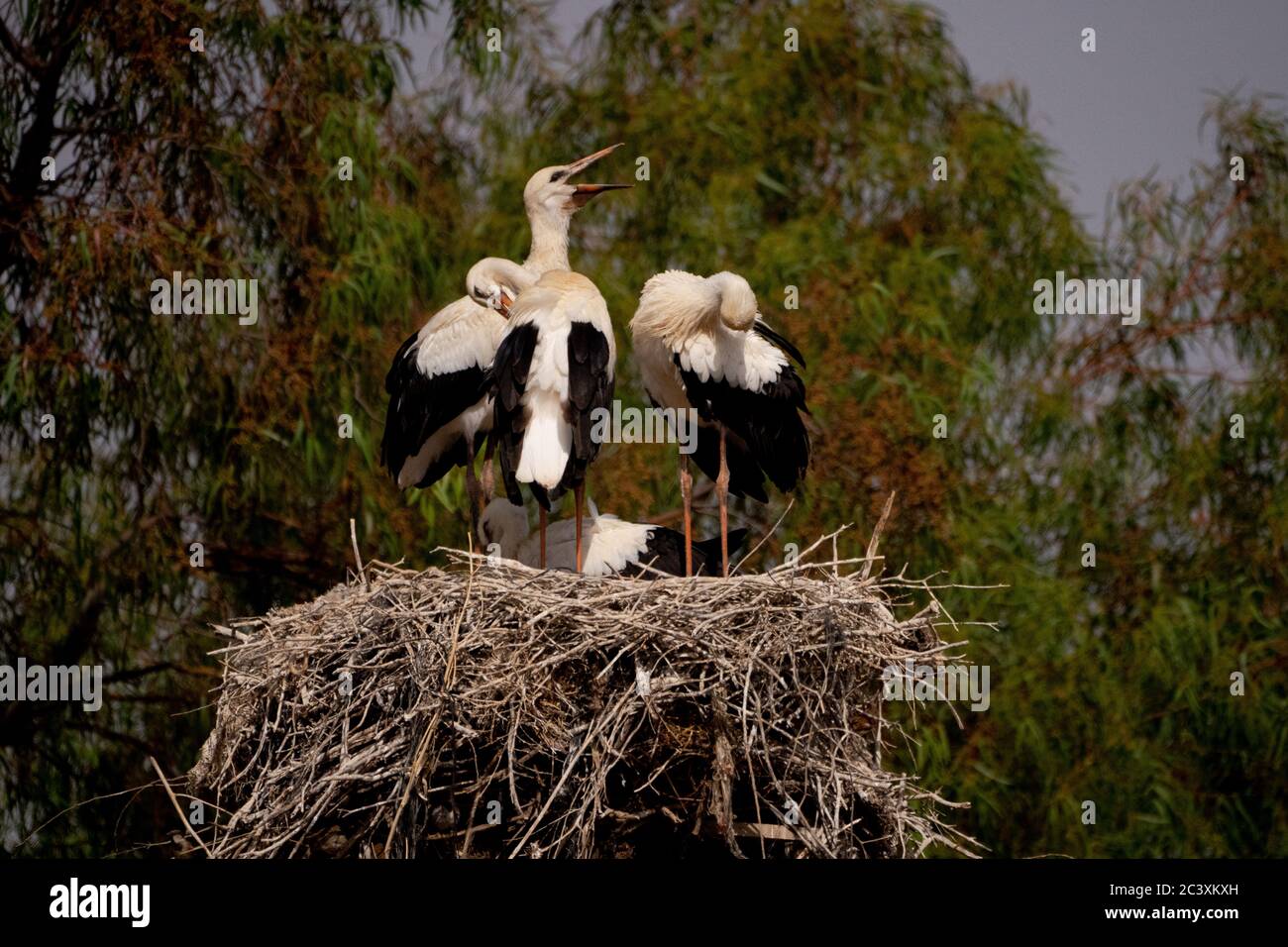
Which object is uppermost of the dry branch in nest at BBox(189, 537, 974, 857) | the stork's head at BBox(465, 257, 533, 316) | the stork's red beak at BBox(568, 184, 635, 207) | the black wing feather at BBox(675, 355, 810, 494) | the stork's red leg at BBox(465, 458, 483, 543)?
the stork's red beak at BBox(568, 184, 635, 207)

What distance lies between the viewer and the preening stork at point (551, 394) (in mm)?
6816

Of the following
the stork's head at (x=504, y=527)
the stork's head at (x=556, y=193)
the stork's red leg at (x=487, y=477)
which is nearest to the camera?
the stork's head at (x=504, y=527)

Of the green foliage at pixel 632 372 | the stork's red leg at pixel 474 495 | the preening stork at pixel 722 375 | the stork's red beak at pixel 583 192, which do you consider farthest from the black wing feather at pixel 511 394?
the green foliage at pixel 632 372

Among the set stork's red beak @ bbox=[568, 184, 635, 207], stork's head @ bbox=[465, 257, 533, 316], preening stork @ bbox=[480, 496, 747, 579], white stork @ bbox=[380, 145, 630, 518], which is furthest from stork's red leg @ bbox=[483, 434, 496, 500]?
stork's red beak @ bbox=[568, 184, 635, 207]

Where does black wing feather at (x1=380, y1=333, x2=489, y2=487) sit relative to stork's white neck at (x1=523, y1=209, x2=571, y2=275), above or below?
below

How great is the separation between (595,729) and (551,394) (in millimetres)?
1525

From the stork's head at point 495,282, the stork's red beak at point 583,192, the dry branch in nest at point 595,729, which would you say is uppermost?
the stork's red beak at point 583,192

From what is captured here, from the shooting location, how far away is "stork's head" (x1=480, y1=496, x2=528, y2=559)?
7531mm

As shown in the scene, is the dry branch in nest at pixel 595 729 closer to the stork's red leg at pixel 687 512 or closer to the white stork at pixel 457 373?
the stork's red leg at pixel 687 512

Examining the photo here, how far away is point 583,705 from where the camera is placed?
581 cm

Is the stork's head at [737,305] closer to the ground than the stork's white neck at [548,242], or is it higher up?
closer to the ground

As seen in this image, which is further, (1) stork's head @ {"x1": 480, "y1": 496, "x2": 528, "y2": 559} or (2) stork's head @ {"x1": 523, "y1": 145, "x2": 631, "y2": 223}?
(2) stork's head @ {"x1": 523, "y1": 145, "x2": 631, "y2": 223}

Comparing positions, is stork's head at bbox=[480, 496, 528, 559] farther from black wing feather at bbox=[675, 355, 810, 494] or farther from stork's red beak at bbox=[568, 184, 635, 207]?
stork's red beak at bbox=[568, 184, 635, 207]

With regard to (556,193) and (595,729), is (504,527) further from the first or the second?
(595,729)
